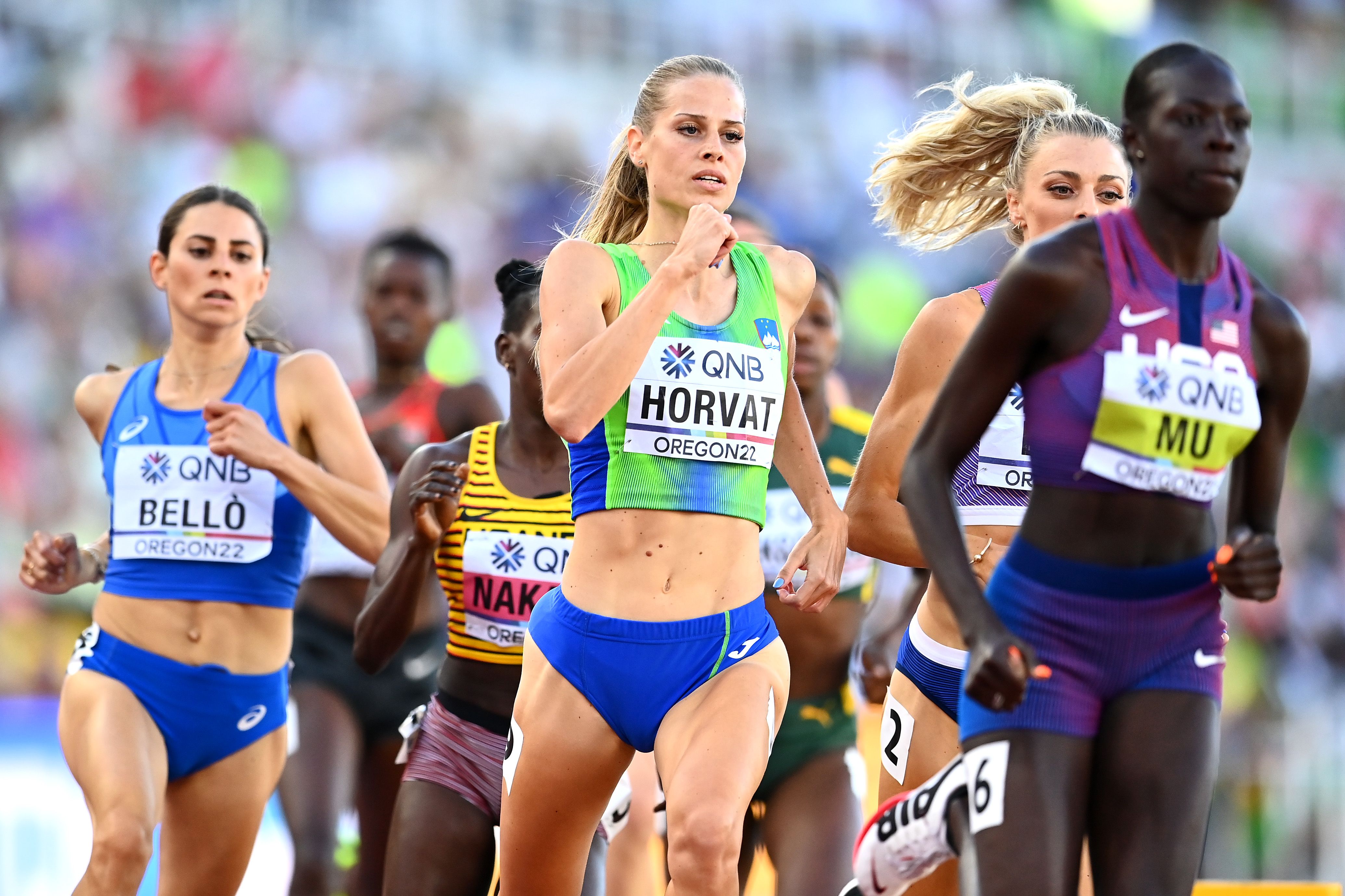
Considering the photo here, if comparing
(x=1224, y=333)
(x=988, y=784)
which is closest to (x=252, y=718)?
(x=988, y=784)

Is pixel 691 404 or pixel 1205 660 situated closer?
pixel 1205 660

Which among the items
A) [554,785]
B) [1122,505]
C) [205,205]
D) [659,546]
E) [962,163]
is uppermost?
[962,163]

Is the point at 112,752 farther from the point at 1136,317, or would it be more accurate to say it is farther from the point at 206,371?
the point at 1136,317

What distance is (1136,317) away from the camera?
3234mm

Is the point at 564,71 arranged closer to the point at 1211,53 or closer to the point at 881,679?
the point at 881,679

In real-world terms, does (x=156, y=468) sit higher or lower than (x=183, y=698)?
higher

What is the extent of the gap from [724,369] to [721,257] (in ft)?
1.11

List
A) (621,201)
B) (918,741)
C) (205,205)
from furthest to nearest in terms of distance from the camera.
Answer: (205,205), (621,201), (918,741)

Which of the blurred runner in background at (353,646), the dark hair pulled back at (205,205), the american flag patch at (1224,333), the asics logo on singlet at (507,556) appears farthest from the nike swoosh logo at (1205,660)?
the dark hair pulled back at (205,205)

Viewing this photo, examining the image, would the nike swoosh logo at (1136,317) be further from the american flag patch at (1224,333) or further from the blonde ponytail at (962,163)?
the blonde ponytail at (962,163)

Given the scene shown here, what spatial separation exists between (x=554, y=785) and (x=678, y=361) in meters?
1.04

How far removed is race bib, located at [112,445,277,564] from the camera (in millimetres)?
5512

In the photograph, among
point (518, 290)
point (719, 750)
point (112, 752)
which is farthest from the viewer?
point (518, 290)

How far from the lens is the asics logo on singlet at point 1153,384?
320 cm
